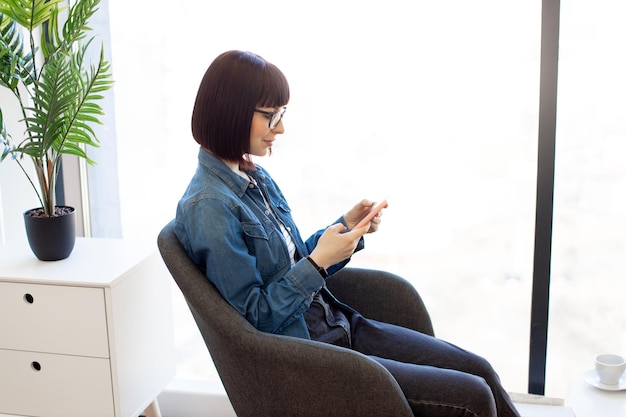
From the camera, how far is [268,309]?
1.49m

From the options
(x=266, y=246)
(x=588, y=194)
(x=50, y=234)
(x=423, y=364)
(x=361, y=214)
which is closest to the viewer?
(x=266, y=246)

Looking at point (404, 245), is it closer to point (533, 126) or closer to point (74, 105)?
point (533, 126)

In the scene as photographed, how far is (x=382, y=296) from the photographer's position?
6.07 feet

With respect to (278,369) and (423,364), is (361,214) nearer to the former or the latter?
(423,364)

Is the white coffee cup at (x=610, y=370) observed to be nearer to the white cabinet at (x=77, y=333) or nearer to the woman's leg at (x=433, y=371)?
the woman's leg at (x=433, y=371)

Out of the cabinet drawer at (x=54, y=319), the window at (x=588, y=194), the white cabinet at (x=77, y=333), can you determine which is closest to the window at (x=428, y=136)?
the window at (x=588, y=194)

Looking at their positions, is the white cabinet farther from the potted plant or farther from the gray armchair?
the gray armchair

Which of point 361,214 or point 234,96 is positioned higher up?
point 234,96

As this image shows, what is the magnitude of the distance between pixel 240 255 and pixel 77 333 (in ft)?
2.10

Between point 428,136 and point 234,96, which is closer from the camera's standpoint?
point 234,96

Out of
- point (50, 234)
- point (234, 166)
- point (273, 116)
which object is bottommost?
point (50, 234)

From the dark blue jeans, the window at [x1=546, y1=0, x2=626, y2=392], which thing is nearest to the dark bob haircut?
the dark blue jeans

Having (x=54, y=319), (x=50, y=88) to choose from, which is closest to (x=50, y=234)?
(x=54, y=319)

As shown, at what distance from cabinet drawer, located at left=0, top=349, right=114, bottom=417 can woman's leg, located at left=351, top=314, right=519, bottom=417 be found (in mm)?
707
